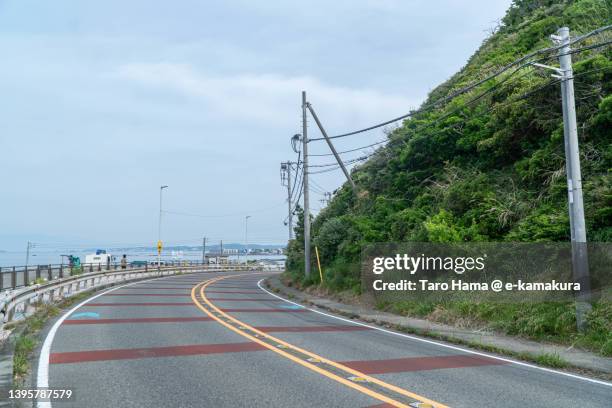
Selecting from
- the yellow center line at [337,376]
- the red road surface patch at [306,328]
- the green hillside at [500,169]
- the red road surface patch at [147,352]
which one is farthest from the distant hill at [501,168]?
the red road surface patch at [147,352]

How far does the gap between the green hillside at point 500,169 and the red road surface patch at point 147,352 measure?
7.12 metres

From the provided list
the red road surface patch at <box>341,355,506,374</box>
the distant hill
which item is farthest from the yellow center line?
the distant hill

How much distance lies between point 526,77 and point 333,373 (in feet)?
49.8

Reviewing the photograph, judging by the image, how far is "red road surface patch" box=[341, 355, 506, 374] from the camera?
330 inches

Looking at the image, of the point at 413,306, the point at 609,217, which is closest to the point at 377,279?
the point at 413,306

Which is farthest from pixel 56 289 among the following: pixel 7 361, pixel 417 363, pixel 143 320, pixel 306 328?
pixel 417 363

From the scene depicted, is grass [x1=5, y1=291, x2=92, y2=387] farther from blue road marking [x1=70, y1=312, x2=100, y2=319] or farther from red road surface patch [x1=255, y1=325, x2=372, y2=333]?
red road surface patch [x1=255, y1=325, x2=372, y2=333]

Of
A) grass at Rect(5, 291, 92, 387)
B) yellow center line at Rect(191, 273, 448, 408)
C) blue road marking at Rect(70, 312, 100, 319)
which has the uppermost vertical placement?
grass at Rect(5, 291, 92, 387)

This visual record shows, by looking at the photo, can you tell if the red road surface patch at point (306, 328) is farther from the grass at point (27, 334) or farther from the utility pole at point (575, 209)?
the utility pole at point (575, 209)

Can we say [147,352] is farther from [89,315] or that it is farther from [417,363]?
[89,315]

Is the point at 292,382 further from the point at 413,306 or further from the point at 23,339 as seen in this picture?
the point at 413,306

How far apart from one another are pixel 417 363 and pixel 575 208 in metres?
5.21

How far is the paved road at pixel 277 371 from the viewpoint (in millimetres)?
6598

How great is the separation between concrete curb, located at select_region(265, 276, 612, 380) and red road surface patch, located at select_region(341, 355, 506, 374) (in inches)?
41.6
